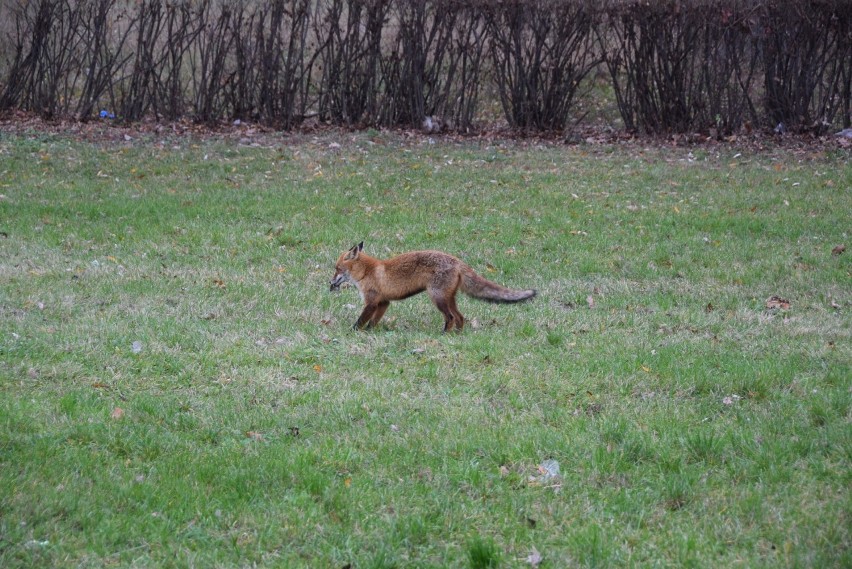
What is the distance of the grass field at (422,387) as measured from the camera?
184 inches

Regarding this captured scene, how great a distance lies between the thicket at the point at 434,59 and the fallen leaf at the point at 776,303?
11223 mm

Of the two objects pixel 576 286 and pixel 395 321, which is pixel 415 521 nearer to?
pixel 395 321

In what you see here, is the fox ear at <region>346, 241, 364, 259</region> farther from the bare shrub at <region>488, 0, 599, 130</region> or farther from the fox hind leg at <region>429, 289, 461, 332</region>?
the bare shrub at <region>488, 0, 599, 130</region>

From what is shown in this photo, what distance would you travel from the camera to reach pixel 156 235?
1259 centimetres

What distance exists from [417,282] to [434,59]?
505 inches

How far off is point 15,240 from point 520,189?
7.91m

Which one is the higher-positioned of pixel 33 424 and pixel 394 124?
pixel 394 124

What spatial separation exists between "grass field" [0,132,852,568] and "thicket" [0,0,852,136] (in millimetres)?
6292

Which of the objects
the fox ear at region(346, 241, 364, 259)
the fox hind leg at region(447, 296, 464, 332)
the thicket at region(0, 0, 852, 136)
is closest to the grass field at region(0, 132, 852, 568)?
the fox hind leg at region(447, 296, 464, 332)

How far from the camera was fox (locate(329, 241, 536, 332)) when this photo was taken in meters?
8.67

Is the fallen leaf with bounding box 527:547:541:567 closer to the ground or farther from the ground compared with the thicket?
closer to the ground

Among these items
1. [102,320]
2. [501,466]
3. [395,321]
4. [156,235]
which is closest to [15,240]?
[156,235]

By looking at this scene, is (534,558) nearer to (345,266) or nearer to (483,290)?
(483,290)

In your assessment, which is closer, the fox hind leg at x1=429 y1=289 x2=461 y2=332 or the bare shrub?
the fox hind leg at x1=429 y1=289 x2=461 y2=332
